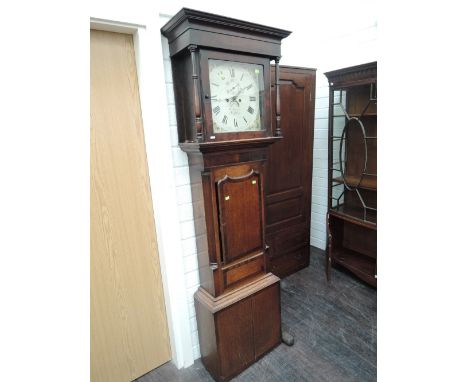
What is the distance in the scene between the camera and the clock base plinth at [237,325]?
153 cm

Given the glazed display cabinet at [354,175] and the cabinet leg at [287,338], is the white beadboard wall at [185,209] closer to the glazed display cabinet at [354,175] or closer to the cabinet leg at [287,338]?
the cabinet leg at [287,338]

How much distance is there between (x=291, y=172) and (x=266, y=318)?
1.20m

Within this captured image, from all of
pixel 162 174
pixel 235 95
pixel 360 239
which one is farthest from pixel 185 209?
pixel 360 239

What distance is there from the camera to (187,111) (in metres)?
1.38

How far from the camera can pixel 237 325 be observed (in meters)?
1.58

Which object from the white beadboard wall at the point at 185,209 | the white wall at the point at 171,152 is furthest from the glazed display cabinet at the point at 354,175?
the white beadboard wall at the point at 185,209

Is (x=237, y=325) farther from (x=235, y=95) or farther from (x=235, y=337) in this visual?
(x=235, y=95)

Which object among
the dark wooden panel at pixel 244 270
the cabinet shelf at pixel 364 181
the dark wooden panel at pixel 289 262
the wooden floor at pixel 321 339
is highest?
the cabinet shelf at pixel 364 181

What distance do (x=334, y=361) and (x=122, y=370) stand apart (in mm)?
1233

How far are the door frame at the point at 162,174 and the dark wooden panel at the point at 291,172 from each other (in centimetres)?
100
